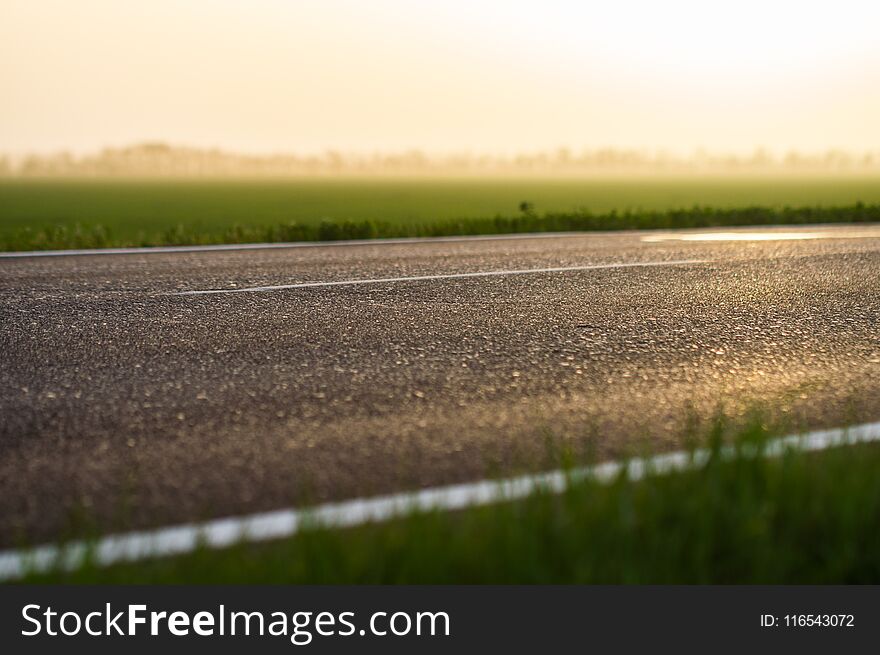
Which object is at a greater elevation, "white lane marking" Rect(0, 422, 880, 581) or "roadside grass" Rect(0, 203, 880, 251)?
"roadside grass" Rect(0, 203, 880, 251)

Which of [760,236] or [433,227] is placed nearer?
[760,236]

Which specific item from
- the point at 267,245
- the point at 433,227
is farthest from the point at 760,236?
the point at 267,245

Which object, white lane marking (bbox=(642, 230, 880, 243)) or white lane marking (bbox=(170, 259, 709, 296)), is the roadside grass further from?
white lane marking (bbox=(170, 259, 709, 296))

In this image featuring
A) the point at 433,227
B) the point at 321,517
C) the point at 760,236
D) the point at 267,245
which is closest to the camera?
the point at 321,517

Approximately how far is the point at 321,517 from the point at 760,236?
10.8 m

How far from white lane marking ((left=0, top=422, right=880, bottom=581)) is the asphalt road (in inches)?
5.1

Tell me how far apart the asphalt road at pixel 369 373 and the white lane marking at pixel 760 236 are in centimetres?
A: 309

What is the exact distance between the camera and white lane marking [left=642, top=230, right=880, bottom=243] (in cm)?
1227

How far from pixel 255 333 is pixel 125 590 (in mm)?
3523

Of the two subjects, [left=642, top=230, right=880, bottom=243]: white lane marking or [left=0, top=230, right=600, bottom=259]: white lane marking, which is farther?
[left=642, top=230, right=880, bottom=243]: white lane marking

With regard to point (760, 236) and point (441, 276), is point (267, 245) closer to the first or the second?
point (441, 276)

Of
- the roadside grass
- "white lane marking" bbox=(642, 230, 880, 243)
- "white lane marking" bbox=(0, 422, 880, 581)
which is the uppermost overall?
the roadside grass

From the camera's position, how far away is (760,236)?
41.6ft

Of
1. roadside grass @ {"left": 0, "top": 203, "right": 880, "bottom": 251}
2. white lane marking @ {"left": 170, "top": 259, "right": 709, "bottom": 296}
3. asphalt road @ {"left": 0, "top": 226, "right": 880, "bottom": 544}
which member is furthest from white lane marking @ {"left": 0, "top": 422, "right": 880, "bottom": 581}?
roadside grass @ {"left": 0, "top": 203, "right": 880, "bottom": 251}
